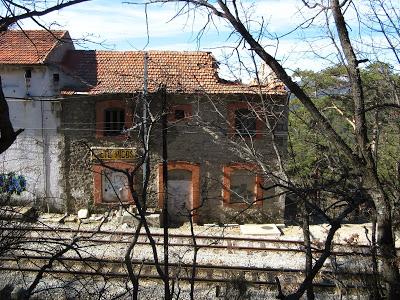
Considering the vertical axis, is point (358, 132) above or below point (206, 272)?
above

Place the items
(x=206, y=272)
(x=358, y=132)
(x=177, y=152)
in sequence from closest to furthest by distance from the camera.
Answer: (x=358, y=132), (x=206, y=272), (x=177, y=152)

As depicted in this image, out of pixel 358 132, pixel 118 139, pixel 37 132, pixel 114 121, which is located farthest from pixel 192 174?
pixel 358 132

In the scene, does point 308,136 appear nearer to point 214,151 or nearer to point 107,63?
point 214,151

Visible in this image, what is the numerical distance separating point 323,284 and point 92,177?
1169 centimetres

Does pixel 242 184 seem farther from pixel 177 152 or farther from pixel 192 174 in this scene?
pixel 177 152

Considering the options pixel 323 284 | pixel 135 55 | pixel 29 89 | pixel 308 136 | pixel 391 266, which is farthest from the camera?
pixel 135 55

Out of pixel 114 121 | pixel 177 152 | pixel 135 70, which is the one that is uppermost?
pixel 135 70

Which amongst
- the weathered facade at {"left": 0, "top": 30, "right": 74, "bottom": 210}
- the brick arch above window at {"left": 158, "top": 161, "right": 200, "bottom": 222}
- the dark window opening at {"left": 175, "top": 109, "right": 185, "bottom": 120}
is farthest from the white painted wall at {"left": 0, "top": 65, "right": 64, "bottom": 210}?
the dark window opening at {"left": 175, "top": 109, "right": 185, "bottom": 120}

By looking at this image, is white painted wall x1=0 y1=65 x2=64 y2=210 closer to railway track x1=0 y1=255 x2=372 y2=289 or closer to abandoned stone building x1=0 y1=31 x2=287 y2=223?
abandoned stone building x1=0 y1=31 x2=287 y2=223

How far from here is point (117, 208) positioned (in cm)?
2014

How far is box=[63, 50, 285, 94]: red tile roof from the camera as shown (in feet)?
62.7

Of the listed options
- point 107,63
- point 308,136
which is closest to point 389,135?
point 308,136

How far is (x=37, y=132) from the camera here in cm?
1992

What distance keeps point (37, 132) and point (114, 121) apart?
3.26m
